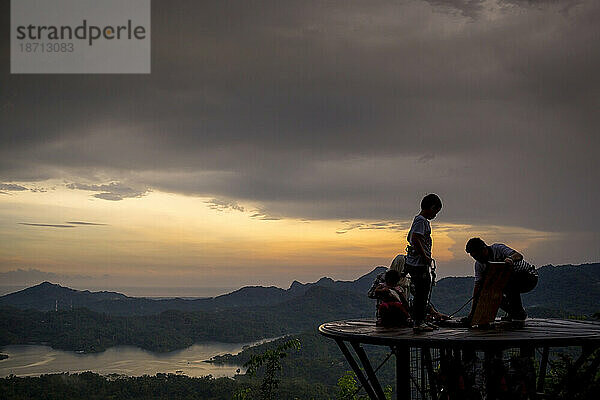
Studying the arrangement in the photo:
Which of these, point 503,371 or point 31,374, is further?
point 31,374

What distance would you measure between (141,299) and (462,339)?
369 feet

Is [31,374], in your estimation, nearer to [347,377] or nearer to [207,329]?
[207,329]

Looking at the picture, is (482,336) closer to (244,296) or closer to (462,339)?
(462,339)

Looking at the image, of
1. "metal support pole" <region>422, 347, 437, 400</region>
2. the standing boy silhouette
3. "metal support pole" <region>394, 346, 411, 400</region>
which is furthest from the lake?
the standing boy silhouette

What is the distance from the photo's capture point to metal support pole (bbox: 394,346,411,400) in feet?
19.4

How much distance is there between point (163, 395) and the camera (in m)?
48.2

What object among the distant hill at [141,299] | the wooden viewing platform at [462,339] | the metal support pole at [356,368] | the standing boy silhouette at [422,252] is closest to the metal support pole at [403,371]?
the wooden viewing platform at [462,339]

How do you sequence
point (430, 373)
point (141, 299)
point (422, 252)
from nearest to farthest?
point (422, 252) → point (430, 373) → point (141, 299)

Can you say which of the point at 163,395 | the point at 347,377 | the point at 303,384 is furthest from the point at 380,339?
the point at 163,395

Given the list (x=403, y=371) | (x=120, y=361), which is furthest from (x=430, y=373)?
(x=120, y=361)

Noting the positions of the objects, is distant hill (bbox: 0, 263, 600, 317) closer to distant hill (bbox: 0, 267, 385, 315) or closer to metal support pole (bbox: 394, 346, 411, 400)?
distant hill (bbox: 0, 267, 385, 315)

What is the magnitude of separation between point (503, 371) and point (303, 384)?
41930 millimetres

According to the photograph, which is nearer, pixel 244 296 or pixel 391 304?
pixel 391 304

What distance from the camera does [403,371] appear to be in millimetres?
5957
